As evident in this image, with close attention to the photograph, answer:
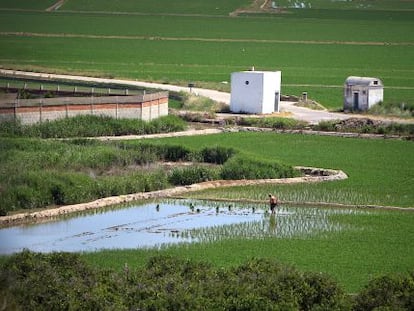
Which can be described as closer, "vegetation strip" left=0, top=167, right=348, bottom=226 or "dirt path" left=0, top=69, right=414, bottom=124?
"vegetation strip" left=0, top=167, right=348, bottom=226

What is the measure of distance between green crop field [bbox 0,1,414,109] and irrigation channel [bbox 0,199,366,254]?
73.4 ft

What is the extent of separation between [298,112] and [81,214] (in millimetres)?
20584

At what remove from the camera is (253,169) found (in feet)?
110

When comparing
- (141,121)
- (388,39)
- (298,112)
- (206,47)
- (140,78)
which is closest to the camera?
(141,121)

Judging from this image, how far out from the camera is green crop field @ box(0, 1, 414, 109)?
62.9m

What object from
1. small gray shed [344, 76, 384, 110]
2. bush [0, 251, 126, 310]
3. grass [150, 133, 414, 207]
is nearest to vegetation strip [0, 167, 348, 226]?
grass [150, 133, 414, 207]

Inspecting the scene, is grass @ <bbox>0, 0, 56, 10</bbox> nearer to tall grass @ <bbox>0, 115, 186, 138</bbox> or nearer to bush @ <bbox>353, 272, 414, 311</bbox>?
tall grass @ <bbox>0, 115, 186, 138</bbox>

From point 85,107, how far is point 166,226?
14.6 metres

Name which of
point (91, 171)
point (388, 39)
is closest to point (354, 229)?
point (91, 171)

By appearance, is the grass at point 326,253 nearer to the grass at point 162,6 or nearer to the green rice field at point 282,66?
the green rice field at point 282,66

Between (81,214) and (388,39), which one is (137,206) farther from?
(388,39)

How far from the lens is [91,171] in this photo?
32594 mm

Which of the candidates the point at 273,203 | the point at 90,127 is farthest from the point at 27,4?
the point at 273,203

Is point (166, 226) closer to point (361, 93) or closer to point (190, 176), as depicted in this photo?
point (190, 176)
